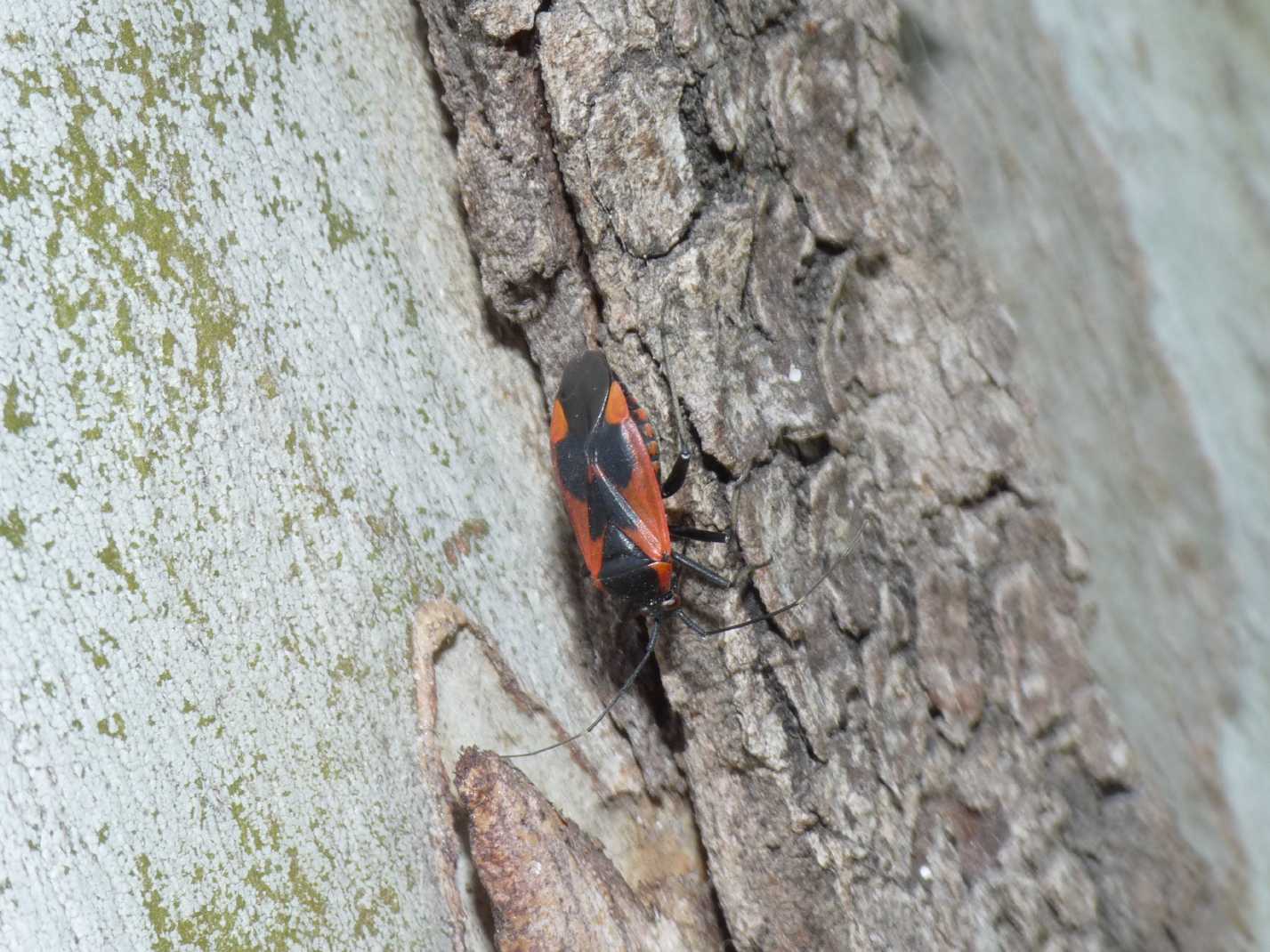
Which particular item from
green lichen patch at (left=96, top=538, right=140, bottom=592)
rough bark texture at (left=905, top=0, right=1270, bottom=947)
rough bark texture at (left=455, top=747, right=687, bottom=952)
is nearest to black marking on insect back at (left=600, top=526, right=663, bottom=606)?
rough bark texture at (left=455, top=747, right=687, bottom=952)

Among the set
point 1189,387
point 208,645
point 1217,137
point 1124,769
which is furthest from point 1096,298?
point 208,645

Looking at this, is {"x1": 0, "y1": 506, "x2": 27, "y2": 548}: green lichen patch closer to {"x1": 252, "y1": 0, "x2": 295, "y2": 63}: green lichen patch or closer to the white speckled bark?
the white speckled bark

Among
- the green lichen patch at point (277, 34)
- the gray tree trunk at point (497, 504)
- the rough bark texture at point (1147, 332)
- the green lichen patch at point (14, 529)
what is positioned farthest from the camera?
the rough bark texture at point (1147, 332)

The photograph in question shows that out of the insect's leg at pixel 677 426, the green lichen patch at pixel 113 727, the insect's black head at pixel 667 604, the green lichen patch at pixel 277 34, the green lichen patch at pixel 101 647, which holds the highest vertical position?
the green lichen patch at pixel 277 34

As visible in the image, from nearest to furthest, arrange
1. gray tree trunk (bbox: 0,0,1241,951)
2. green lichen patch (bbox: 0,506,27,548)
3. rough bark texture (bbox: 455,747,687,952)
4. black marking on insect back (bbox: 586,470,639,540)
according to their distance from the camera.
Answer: green lichen patch (bbox: 0,506,27,548)
gray tree trunk (bbox: 0,0,1241,951)
rough bark texture (bbox: 455,747,687,952)
black marking on insect back (bbox: 586,470,639,540)

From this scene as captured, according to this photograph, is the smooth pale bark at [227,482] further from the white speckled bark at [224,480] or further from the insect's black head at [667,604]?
the insect's black head at [667,604]

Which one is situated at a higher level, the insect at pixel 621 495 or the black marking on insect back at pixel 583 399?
the black marking on insect back at pixel 583 399

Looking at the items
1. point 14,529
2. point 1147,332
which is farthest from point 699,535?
point 1147,332

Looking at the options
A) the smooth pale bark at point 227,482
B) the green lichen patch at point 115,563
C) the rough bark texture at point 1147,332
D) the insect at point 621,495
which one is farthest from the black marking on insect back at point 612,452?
the rough bark texture at point 1147,332
